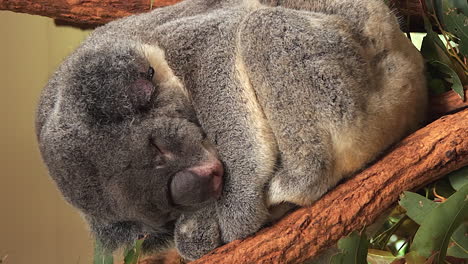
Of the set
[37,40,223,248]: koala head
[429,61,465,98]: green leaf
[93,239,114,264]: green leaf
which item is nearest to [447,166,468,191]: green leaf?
[429,61,465,98]: green leaf

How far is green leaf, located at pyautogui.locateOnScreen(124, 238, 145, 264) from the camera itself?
6.84 ft

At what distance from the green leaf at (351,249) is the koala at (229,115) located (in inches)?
9.4

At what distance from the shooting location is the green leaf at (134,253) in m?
2.09

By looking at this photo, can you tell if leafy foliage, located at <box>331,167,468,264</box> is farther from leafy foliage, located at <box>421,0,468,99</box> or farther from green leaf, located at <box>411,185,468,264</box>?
leafy foliage, located at <box>421,0,468,99</box>

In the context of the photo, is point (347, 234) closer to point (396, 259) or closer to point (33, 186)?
point (396, 259)

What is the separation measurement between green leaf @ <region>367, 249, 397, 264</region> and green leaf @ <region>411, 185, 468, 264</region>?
1.07 feet

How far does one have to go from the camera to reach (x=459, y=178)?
1970mm

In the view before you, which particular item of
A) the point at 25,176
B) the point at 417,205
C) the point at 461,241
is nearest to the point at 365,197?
the point at 417,205

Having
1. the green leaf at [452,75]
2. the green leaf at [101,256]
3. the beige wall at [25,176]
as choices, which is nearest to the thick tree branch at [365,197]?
the green leaf at [452,75]

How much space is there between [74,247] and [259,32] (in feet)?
9.60

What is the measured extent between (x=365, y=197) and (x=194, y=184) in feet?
1.82

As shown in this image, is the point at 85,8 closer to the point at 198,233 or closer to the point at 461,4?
the point at 198,233

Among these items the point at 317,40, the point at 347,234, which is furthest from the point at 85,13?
the point at 347,234

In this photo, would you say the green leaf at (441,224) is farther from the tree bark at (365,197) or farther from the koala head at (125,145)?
the koala head at (125,145)
